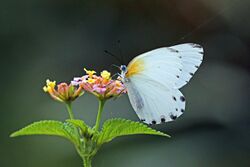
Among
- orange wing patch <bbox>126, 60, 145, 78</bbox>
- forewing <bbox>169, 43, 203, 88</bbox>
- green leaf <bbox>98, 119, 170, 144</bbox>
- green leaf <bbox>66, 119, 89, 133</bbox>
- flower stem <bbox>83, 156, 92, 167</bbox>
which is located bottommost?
flower stem <bbox>83, 156, 92, 167</bbox>

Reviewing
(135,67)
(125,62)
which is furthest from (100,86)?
(125,62)

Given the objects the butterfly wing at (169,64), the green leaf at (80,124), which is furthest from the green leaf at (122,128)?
the butterfly wing at (169,64)

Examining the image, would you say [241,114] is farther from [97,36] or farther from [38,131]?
[38,131]

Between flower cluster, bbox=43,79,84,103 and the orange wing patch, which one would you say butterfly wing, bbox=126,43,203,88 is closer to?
the orange wing patch

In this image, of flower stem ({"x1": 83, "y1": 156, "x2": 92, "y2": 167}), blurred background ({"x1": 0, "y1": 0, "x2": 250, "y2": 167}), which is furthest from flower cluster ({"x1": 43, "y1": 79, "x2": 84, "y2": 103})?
blurred background ({"x1": 0, "y1": 0, "x2": 250, "y2": 167})

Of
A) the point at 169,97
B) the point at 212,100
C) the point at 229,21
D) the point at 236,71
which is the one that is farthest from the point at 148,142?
the point at 169,97

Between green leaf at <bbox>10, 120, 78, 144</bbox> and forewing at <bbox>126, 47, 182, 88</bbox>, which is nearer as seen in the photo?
green leaf at <bbox>10, 120, 78, 144</bbox>
